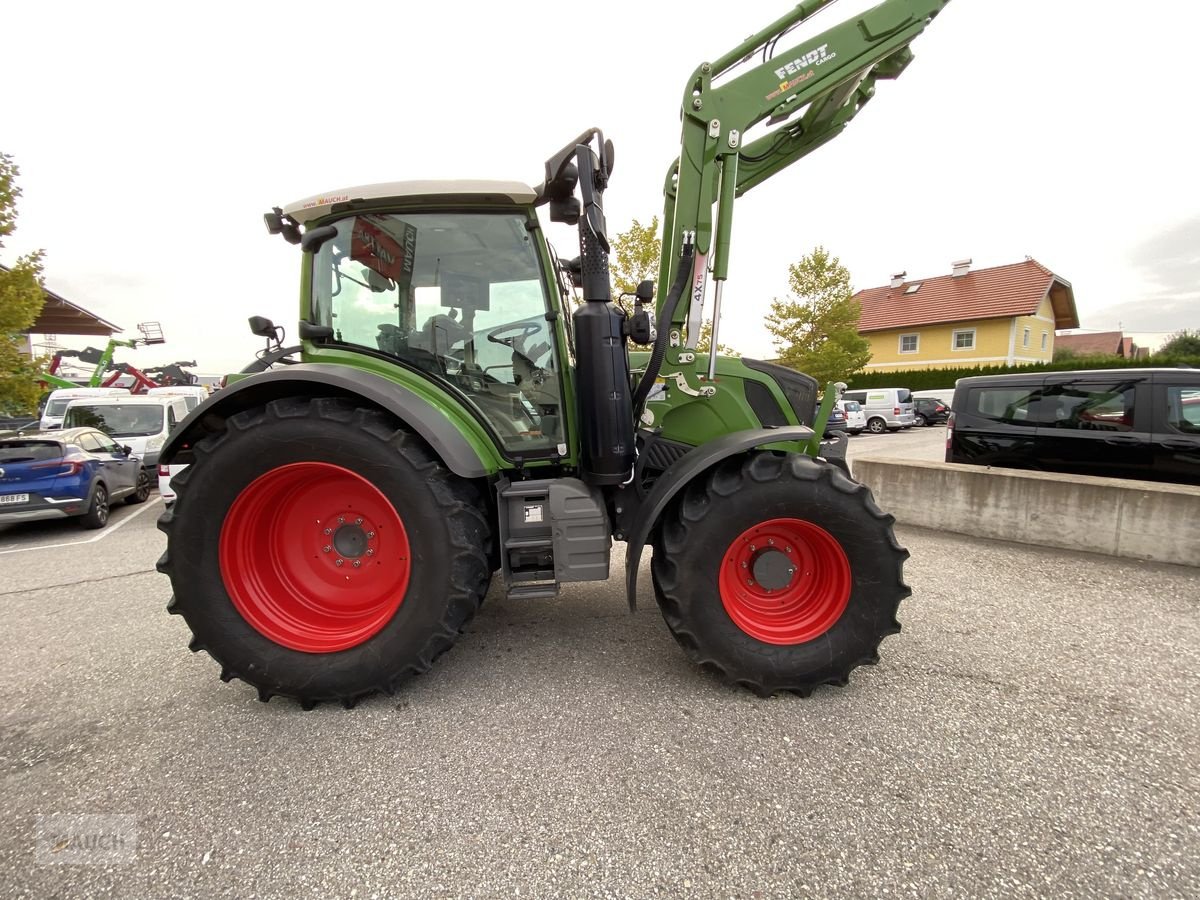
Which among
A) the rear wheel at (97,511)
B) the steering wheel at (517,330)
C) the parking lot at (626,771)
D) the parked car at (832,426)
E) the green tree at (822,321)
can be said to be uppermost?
the green tree at (822,321)

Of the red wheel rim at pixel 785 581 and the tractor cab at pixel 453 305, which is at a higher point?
the tractor cab at pixel 453 305

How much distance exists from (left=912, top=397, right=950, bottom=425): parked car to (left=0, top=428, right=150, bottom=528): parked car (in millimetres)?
22942

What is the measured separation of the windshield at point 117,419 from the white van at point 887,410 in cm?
1960

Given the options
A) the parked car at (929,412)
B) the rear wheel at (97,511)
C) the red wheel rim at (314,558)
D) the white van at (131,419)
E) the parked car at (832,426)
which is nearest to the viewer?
the red wheel rim at (314,558)

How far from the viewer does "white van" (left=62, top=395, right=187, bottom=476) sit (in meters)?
8.54

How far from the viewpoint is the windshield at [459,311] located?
251 cm

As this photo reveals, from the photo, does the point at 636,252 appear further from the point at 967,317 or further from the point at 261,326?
the point at 967,317

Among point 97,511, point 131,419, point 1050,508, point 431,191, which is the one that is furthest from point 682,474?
point 131,419

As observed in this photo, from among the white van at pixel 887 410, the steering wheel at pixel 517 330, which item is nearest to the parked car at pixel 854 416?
the white van at pixel 887 410

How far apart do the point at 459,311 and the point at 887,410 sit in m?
18.6

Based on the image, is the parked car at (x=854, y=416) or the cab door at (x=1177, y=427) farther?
the parked car at (x=854, y=416)

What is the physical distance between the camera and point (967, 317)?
86.1 feet

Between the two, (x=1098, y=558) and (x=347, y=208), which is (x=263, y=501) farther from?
(x=1098, y=558)

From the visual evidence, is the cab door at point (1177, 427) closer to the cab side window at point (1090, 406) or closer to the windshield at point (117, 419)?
the cab side window at point (1090, 406)
